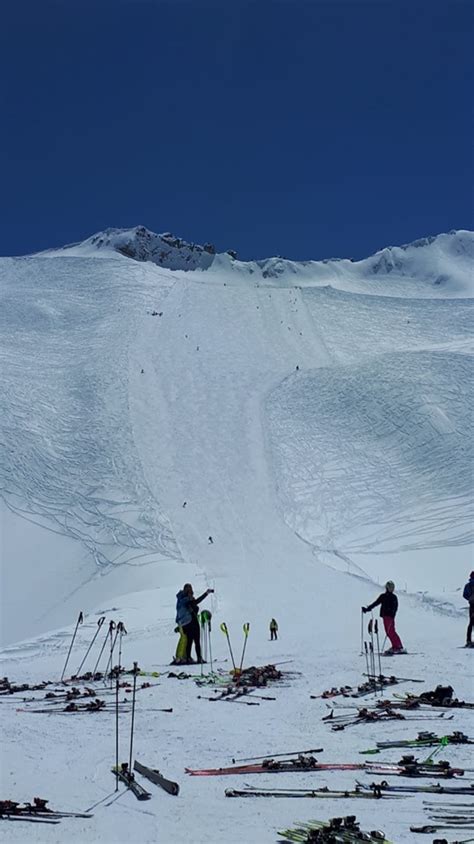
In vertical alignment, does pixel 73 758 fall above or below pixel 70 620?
below

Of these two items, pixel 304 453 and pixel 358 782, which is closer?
pixel 358 782

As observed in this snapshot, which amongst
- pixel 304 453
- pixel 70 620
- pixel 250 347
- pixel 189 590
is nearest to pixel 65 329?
pixel 250 347

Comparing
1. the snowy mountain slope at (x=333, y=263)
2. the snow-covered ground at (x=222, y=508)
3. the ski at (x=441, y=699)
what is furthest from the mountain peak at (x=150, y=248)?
the ski at (x=441, y=699)

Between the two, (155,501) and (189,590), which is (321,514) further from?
(189,590)

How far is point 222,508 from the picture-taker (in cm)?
3189

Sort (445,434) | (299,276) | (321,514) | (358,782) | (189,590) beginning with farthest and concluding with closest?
(299,276) < (445,434) < (321,514) < (189,590) < (358,782)

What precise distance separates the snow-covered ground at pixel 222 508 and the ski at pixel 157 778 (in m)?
0.08

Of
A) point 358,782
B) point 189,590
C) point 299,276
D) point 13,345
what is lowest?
point 358,782

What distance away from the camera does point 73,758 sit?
7160 millimetres

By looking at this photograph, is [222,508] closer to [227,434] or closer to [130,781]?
[227,434]

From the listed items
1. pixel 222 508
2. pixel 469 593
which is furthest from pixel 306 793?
pixel 222 508

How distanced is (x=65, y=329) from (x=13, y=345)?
5343 mm

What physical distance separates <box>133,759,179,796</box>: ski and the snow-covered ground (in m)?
0.08

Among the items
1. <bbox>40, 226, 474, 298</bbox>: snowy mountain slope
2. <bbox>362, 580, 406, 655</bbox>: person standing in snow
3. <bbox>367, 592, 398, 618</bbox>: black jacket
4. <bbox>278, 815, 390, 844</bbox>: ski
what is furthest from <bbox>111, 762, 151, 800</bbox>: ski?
<bbox>40, 226, 474, 298</bbox>: snowy mountain slope
